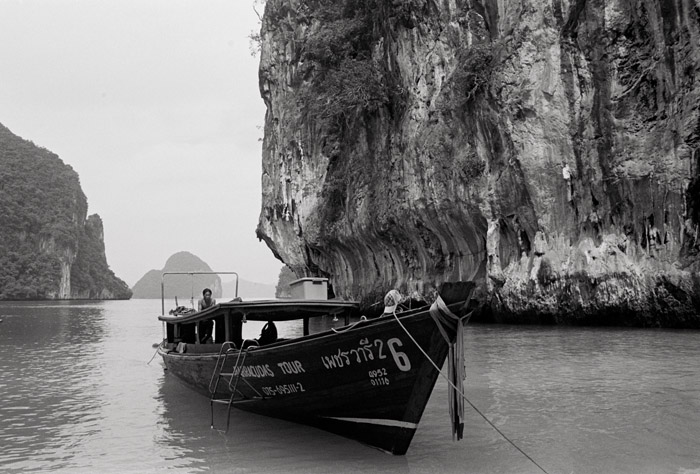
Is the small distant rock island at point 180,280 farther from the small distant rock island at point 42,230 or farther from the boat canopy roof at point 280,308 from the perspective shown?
the boat canopy roof at point 280,308

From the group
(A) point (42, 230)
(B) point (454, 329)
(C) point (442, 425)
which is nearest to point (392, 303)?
(B) point (454, 329)

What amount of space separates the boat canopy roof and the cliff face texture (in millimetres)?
9796

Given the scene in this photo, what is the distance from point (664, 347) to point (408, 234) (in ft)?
42.7

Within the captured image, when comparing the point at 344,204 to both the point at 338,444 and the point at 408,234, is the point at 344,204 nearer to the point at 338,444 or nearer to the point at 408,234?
the point at 408,234

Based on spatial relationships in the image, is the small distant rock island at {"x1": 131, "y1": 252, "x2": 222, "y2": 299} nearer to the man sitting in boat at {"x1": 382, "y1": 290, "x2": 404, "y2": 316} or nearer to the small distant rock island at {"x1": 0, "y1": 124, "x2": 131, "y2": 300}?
the small distant rock island at {"x1": 0, "y1": 124, "x2": 131, "y2": 300}

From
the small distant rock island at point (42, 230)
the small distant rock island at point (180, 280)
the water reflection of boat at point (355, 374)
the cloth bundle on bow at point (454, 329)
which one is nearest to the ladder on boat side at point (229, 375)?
the water reflection of boat at point (355, 374)

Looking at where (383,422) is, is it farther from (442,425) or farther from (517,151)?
(517,151)

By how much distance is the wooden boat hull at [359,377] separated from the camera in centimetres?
545

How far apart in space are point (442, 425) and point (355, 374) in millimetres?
1633

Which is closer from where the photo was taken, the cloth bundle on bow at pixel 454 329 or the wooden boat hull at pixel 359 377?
the cloth bundle on bow at pixel 454 329

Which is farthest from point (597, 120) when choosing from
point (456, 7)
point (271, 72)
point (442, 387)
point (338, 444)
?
point (271, 72)

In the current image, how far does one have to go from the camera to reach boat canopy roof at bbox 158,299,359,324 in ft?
25.7

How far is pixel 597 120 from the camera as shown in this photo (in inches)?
656

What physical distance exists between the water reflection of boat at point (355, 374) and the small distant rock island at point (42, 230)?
81.6 metres
